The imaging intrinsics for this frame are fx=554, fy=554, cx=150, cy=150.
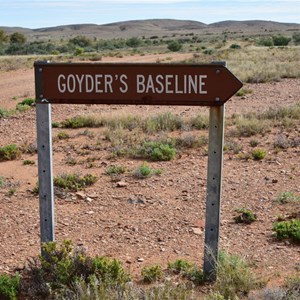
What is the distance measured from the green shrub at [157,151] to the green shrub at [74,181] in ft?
5.09

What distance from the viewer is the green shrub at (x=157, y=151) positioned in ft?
29.4

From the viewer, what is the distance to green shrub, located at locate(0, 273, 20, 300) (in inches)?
173

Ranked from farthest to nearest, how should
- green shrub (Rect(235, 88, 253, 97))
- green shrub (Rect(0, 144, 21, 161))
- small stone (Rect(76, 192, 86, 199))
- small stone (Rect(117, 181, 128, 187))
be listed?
green shrub (Rect(235, 88, 253, 97))
green shrub (Rect(0, 144, 21, 161))
small stone (Rect(117, 181, 128, 187))
small stone (Rect(76, 192, 86, 199))

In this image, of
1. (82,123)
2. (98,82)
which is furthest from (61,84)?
(82,123)

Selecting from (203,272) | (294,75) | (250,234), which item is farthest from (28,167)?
(294,75)

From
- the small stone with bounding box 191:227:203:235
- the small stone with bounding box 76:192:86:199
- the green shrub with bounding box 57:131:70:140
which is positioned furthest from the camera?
the green shrub with bounding box 57:131:70:140

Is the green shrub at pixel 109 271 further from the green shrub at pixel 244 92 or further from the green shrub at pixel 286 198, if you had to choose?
the green shrub at pixel 244 92

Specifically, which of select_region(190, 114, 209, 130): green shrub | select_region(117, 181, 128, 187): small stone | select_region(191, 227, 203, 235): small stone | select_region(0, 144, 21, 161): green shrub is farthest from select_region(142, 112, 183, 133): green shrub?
select_region(191, 227, 203, 235): small stone

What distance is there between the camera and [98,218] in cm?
641

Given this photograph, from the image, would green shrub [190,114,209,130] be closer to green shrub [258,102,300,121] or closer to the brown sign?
green shrub [258,102,300,121]

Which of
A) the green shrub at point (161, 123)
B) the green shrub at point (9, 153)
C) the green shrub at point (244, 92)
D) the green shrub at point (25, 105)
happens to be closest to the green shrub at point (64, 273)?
the green shrub at point (9, 153)

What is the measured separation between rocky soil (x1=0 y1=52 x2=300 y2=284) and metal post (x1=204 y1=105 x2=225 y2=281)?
0.52 meters

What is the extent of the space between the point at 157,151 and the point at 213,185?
15.0 feet

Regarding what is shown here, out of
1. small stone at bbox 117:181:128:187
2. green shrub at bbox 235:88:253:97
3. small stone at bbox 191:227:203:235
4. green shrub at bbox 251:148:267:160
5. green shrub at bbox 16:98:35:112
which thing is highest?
green shrub at bbox 235:88:253:97
